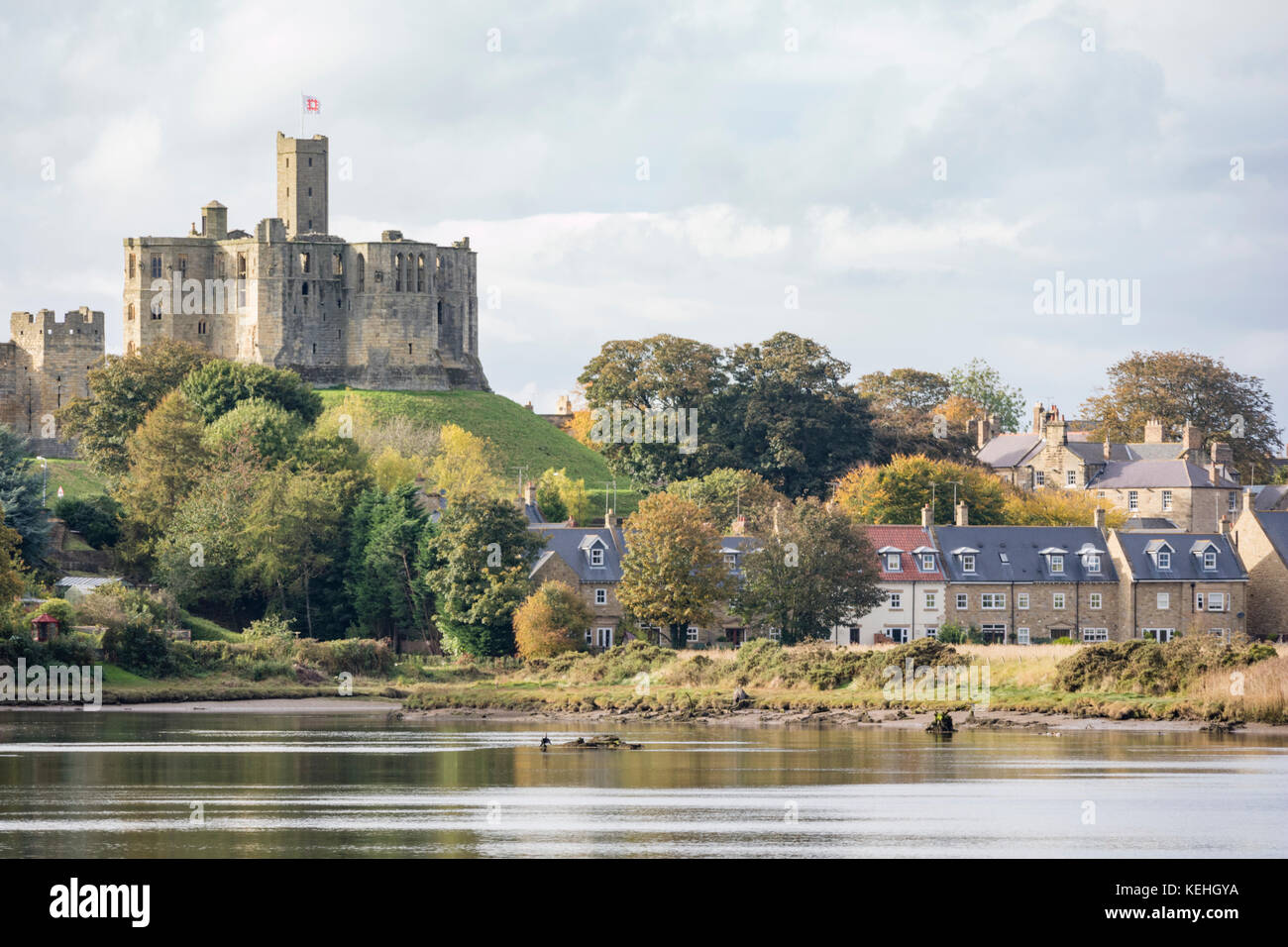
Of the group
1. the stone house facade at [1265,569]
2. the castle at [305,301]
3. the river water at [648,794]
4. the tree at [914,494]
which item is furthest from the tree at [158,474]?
the stone house facade at [1265,569]

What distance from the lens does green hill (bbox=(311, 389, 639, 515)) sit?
119 metres

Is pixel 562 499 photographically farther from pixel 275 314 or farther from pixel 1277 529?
pixel 1277 529

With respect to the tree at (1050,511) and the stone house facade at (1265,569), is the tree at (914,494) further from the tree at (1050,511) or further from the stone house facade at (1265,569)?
the stone house facade at (1265,569)

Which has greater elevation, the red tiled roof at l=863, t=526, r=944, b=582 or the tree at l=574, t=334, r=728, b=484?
the tree at l=574, t=334, r=728, b=484

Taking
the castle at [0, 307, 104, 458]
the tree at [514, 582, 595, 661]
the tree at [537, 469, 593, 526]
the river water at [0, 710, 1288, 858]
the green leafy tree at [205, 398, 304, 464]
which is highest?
the castle at [0, 307, 104, 458]

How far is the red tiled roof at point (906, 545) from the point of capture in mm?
74688

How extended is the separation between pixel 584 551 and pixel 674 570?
689cm

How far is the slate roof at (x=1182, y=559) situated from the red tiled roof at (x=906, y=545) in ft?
24.6

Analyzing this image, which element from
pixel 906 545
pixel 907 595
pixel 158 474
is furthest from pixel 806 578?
pixel 158 474

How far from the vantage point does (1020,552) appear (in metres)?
76.2

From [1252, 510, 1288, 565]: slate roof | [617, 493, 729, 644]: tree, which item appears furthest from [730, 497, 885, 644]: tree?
[1252, 510, 1288, 565]: slate roof

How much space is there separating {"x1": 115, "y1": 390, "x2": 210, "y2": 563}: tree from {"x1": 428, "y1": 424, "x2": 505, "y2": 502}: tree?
11710 mm

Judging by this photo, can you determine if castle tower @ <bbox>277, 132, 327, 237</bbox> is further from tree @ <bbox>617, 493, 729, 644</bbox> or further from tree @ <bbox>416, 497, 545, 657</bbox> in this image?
tree @ <bbox>617, 493, 729, 644</bbox>
